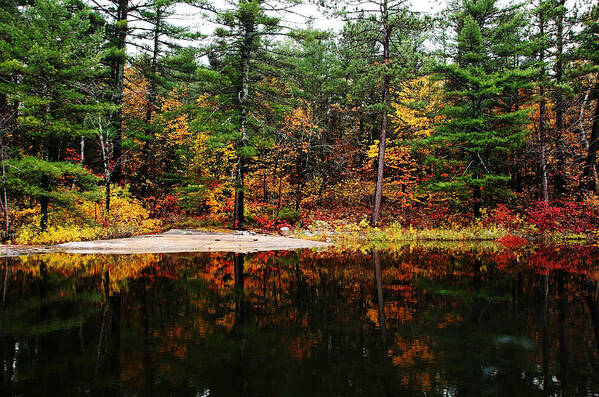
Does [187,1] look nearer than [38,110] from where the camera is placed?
No

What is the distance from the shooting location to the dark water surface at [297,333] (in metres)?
3.07

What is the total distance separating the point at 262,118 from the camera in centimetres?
2162

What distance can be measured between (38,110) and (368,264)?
13625mm

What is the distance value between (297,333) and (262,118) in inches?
727

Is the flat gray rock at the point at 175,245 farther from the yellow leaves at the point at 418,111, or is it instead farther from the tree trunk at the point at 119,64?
the yellow leaves at the point at 418,111

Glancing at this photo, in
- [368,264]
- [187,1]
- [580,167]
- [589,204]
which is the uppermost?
[187,1]

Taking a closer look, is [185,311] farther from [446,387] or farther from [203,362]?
[446,387]

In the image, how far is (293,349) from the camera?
3.82 m

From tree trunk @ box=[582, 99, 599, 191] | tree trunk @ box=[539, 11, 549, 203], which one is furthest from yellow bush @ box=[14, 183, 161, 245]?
tree trunk @ box=[582, 99, 599, 191]

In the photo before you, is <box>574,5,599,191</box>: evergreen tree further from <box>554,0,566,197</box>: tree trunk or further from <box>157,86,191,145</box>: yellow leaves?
<box>157,86,191,145</box>: yellow leaves

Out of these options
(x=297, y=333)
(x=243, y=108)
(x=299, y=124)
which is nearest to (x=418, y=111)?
(x=299, y=124)

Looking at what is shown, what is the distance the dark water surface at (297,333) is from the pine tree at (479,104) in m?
12.9

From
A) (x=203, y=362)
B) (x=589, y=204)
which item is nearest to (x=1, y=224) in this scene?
(x=203, y=362)

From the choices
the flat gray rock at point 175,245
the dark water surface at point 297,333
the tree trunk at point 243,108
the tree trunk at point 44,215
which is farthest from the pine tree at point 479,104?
the tree trunk at point 44,215
